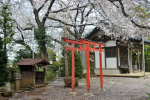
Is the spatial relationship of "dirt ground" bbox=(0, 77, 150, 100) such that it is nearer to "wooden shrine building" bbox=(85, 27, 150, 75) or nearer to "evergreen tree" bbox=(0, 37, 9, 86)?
"evergreen tree" bbox=(0, 37, 9, 86)

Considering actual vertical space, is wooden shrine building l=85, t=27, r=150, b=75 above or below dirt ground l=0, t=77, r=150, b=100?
above

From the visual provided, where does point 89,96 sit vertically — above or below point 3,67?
below

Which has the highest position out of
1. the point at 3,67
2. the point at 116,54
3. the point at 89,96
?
the point at 116,54

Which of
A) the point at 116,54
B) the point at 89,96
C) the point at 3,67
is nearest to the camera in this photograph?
the point at 89,96

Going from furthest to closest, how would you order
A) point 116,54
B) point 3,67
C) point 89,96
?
point 116,54 < point 3,67 < point 89,96

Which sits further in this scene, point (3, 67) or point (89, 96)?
point (3, 67)

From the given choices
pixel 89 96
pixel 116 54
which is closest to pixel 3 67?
pixel 89 96

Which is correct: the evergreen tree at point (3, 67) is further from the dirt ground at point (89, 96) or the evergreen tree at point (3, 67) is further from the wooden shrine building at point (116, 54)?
the wooden shrine building at point (116, 54)

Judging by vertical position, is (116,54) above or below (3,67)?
above

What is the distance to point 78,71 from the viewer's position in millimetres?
14078

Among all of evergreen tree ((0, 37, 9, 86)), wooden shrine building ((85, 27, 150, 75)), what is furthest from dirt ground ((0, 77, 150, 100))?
wooden shrine building ((85, 27, 150, 75))

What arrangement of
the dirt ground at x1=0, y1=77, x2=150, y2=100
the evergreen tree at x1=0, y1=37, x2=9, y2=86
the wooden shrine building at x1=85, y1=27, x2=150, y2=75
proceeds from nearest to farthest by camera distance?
1. the dirt ground at x1=0, y1=77, x2=150, y2=100
2. the evergreen tree at x1=0, y1=37, x2=9, y2=86
3. the wooden shrine building at x1=85, y1=27, x2=150, y2=75

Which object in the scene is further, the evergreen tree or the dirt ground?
the evergreen tree

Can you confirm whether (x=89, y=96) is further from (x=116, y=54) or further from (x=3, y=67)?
(x=116, y=54)
